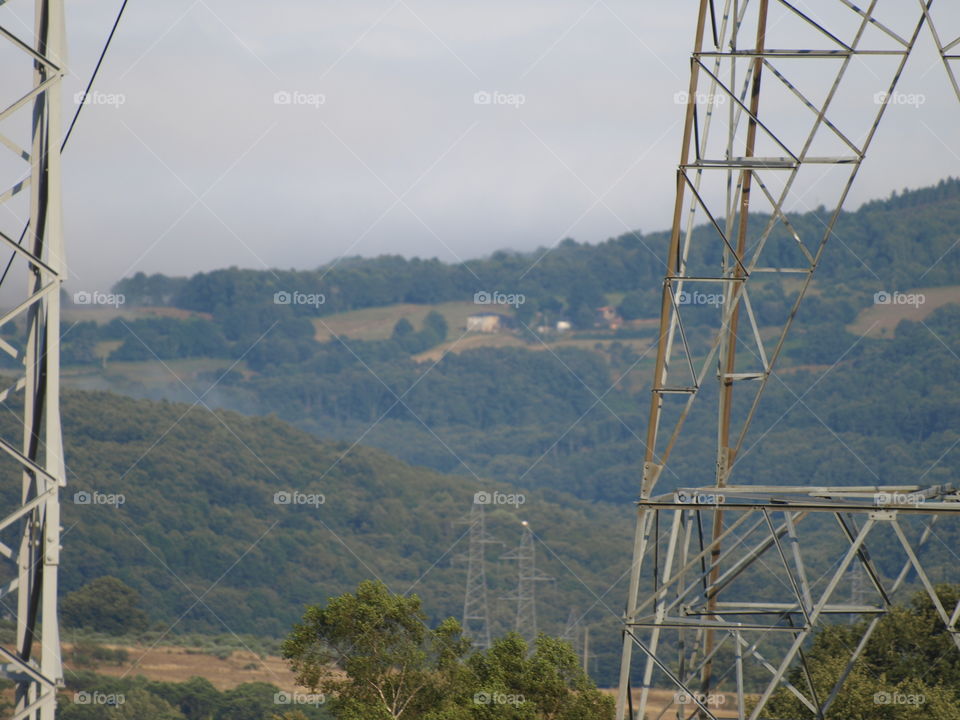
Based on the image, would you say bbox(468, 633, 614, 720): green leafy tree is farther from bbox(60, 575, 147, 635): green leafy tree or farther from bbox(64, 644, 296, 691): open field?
bbox(60, 575, 147, 635): green leafy tree

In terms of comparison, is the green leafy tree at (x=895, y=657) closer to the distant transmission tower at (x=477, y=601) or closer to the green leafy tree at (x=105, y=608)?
the distant transmission tower at (x=477, y=601)

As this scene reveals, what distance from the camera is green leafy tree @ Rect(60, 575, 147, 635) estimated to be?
9850 centimetres

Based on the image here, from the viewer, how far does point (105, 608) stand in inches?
3952

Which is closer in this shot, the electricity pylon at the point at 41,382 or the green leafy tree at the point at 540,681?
the electricity pylon at the point at 41,382

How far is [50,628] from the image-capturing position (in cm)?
1224

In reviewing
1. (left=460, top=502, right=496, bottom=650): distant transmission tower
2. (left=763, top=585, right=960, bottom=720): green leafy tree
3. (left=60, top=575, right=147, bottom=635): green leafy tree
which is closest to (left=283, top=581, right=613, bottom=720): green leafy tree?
(left=763, top=585, right=960, bottom=720): green leafy tree

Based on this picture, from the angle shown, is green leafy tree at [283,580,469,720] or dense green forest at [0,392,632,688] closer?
green leafy tree at [283,580,469,720]

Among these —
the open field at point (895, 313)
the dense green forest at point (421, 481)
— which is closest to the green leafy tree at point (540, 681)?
the dense green forest at point (421, 481)

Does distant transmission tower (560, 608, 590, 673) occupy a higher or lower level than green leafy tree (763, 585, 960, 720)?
lower

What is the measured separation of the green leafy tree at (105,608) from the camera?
9850 cm

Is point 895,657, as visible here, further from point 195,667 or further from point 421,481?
point 421,481

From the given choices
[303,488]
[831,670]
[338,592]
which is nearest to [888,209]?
[303,488]

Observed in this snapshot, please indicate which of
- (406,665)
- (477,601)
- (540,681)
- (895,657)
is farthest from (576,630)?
(540,681)

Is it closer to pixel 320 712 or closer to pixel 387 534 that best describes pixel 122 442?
pixel 387 534
